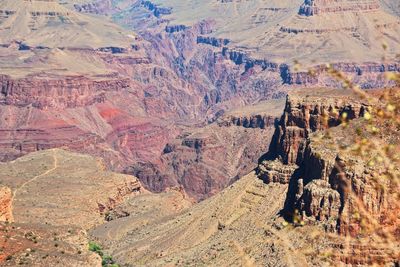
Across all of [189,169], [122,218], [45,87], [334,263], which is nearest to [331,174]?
[334,263]

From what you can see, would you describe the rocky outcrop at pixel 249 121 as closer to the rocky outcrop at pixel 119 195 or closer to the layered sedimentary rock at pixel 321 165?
the rocky outcrop at pixel 119 195

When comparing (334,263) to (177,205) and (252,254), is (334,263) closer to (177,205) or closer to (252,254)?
(252,254)

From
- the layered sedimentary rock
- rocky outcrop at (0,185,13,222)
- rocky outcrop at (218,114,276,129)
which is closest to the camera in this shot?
the layered sedimentary rock

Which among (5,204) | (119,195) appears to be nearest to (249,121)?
(119,195)

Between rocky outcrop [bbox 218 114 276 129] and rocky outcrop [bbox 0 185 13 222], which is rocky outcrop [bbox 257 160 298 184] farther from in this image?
rocky outcrop [bbox 218 114 276 129]

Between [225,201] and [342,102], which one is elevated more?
[342,102]

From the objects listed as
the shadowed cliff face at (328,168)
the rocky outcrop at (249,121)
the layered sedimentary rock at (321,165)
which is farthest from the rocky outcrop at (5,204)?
the rocky outcrop at (249,121)

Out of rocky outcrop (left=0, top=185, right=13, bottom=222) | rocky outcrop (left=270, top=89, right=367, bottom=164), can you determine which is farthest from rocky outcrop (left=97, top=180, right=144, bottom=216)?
rocky outcrop (left=0, top=185, right=13, bottom=222)

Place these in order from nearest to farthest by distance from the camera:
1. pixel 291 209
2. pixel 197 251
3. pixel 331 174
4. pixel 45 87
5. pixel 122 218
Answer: pixel 331 174
pixel 291 209
pixel 197 251
pixel 122 218
pixel 45 87

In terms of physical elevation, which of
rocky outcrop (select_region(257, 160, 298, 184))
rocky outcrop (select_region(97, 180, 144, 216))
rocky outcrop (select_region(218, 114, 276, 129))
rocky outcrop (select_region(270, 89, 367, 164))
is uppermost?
rocky outcrop (select_region(270, 89, 367, 164))

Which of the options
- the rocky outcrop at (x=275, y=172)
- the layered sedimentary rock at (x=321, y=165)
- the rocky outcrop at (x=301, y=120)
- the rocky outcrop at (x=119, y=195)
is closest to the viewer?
the layered sedimentary rock at (x=321, y=165)

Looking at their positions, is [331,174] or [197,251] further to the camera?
[197,251]
